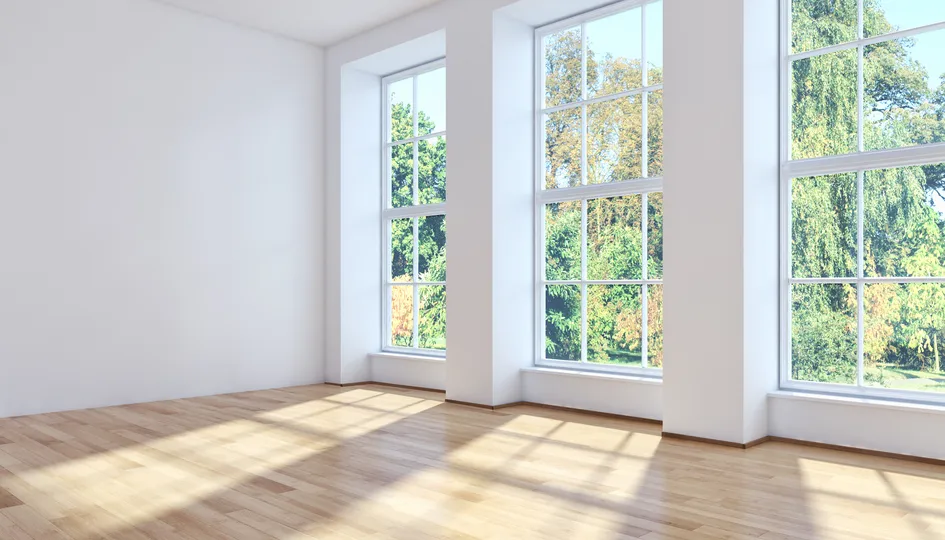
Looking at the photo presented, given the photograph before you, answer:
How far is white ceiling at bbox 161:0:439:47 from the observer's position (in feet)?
22.7

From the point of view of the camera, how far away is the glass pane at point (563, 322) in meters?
6.34

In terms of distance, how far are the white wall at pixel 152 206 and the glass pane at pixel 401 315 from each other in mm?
801

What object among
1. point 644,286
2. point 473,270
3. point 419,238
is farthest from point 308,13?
point 644,286

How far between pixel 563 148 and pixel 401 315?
8.83ft

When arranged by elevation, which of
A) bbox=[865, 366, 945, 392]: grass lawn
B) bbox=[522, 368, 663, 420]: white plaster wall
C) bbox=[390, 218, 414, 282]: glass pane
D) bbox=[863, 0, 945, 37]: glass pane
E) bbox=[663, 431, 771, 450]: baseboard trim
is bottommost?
bbox=[663, 431, 771, 450]: baseboard trim

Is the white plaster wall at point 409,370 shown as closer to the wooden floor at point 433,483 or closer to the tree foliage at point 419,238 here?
the tree foliage at point 419,238

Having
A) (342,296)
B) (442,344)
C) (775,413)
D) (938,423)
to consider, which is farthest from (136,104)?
(938,423)

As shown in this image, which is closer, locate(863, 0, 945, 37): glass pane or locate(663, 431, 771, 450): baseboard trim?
locate(863, 0, 945, 37): glass pane

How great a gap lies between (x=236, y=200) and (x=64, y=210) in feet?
5.31

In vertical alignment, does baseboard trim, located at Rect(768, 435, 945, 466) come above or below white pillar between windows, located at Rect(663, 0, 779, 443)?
below

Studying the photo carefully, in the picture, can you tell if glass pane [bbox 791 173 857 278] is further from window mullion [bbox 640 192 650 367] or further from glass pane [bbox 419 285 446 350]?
glass pane [bbox 419 285 446 350]

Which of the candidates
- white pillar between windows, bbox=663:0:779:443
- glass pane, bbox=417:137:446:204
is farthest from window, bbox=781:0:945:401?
glass pane, bbox=417:137:446:204

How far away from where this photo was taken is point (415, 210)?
784 centimetres

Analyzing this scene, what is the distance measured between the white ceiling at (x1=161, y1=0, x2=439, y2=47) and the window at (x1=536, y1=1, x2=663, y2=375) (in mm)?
1573
